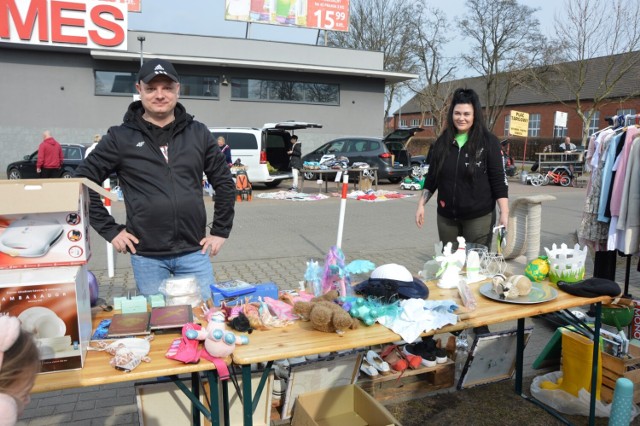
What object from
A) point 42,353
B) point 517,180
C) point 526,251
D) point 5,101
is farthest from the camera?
point 517,180

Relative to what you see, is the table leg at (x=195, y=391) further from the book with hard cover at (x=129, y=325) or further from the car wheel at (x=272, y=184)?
the car wheel at (x=272, y=184)

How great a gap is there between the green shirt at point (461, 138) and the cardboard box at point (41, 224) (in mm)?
2730

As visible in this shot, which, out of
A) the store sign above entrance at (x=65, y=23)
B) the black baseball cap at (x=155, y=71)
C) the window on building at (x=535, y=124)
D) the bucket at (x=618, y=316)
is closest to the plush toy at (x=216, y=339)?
the black baseball cap at (x=155, y=71)

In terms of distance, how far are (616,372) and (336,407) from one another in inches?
77.1

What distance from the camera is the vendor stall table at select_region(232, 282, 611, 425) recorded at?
81.4 inches

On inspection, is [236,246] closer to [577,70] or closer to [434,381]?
[434,381]

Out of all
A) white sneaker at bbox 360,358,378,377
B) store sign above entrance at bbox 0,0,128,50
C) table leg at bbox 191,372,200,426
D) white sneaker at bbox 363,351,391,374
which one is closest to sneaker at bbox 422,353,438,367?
white sneaker at bbox 363,351,391,374

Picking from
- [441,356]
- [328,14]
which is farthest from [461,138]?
[328,14]

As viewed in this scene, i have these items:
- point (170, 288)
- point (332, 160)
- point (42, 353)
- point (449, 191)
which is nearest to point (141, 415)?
point (170, 288)

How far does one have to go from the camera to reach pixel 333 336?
2.24m

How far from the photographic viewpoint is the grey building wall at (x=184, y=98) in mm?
19375

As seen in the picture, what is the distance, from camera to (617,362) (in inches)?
131

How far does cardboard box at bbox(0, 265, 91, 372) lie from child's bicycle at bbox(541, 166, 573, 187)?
19.1 metres

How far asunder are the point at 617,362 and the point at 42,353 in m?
3.41
